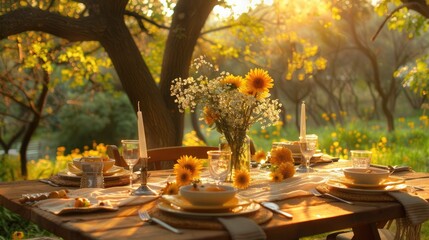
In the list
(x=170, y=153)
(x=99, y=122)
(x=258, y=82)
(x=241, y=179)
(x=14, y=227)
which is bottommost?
(x=14, y=227)

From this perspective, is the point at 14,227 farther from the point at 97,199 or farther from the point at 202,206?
the point at 202,206

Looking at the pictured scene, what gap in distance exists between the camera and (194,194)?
1867mm

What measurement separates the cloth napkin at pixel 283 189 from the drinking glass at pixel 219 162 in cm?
12

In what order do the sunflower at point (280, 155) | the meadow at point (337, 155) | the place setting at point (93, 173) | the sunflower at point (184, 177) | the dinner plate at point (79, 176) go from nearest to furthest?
the sunflower at point (184, 177)
the place setting at point (93, 173)
the dinner plate at point (79, 176)
the sunflower at point (280, 155)
the meadow at point (337, 155)

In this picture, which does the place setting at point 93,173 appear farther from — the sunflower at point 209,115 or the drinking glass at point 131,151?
the sunflower at point 209,115

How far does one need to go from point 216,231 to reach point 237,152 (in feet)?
2.90

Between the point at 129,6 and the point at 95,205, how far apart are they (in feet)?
14.1

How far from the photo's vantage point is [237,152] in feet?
8.51

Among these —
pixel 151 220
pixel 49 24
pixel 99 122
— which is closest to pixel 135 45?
pixel 49 24

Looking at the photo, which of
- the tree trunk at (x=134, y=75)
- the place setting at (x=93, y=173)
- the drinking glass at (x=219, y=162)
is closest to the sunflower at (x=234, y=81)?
the drinking glass at (x=219, y=162)

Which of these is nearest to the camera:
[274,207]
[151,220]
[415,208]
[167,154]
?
[151,220]

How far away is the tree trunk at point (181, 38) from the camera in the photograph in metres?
4.77

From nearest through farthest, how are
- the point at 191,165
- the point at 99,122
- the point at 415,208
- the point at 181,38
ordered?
1. the point at 415,208
2. the point at 191,165
3. the point at 181,38
4. the point at 99,122

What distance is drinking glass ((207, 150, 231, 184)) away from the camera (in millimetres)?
2373
